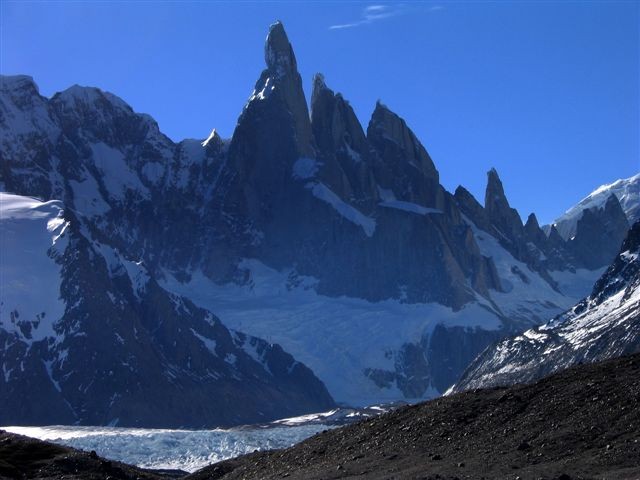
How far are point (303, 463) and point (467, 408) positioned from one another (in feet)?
27.5

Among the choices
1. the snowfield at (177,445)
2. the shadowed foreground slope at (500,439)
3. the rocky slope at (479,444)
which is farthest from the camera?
the snowfield at (177,445)

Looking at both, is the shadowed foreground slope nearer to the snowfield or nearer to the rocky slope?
the rocky slope

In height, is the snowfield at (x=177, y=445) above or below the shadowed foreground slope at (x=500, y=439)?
below

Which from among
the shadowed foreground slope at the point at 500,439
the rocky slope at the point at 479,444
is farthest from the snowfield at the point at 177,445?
the shadowed foreground slope at the point at 500,439

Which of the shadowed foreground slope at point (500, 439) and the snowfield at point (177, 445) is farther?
the snowfield at point (177, 445)

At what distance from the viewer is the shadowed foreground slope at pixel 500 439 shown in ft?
188

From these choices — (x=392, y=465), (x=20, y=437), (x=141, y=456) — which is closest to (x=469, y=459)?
(x=392, y=465)

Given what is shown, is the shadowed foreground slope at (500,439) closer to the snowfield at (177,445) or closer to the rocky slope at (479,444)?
A: the rocky slope at (479,444)

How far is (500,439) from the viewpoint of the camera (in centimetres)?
6309

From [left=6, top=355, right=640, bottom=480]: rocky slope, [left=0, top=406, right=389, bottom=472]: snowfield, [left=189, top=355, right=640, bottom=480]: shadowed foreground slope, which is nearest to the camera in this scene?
[left=189, top=355, right=640, bottom=480]: shadowed foreground slope

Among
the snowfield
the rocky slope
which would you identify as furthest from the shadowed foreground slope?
the snowfield

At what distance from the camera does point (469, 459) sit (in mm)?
61125

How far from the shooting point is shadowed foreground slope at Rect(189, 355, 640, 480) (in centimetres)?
5744

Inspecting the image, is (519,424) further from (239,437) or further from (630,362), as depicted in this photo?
(239,437)
